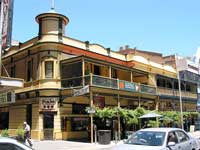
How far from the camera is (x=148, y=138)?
1021 cm

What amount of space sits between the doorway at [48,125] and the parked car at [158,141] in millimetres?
19917

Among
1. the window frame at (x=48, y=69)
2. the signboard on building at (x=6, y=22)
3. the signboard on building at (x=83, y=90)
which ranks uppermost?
the signboard on building at (x=6, y=22)

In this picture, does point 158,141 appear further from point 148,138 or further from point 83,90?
point 83,90

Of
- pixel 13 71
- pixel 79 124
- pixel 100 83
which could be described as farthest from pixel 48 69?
pixel 13 71

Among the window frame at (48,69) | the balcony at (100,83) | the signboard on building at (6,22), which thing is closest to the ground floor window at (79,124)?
the balcony at (100,83)

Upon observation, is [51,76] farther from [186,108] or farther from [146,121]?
[186,108]

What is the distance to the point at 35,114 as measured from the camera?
30531mm

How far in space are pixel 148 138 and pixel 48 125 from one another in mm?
20782

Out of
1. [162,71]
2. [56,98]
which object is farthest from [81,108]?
[162,71]

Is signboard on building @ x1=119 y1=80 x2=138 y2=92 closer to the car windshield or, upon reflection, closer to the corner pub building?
the corner pub building

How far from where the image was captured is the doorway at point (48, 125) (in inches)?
1162

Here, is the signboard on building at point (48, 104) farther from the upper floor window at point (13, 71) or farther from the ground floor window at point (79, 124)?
the upper floor window at point (13, 71)

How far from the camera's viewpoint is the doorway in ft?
96.8

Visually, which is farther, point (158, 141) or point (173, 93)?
point (173, 93)
